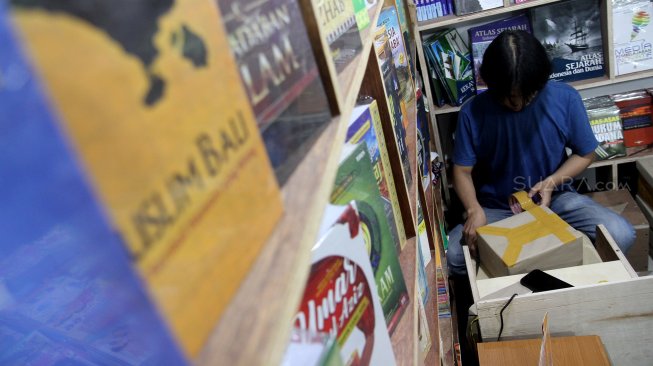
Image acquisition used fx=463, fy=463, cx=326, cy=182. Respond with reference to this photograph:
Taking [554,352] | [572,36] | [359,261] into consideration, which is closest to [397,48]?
[554,352]

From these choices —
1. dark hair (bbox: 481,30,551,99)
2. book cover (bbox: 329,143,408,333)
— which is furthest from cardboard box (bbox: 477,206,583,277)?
book cover (bbox: 329,143,408,333)

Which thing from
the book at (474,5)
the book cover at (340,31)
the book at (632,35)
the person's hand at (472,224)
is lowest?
the person's hand at (472,224)

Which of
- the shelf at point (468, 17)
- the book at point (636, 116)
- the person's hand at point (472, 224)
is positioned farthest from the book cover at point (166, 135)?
the book at point (636, 116)

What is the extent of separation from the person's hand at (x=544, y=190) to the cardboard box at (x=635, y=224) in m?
0.52

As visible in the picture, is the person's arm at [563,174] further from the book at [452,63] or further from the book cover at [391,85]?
Result: the book cover at [391,85]

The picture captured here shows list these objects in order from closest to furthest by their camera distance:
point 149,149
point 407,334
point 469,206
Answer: point 149,149 → point 407,334 → point 469,206

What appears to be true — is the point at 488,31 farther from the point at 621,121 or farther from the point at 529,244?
the point at 529,244

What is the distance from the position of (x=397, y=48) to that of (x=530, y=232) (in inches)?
37.6

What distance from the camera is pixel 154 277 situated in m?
0.27

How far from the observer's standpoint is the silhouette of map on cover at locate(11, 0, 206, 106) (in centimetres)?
24

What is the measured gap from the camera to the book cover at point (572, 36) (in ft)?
9.05

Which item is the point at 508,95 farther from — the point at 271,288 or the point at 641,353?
the point at 271,288

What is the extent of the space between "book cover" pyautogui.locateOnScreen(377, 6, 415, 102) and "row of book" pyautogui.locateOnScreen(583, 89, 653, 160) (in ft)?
4.71

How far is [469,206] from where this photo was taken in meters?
2.47
